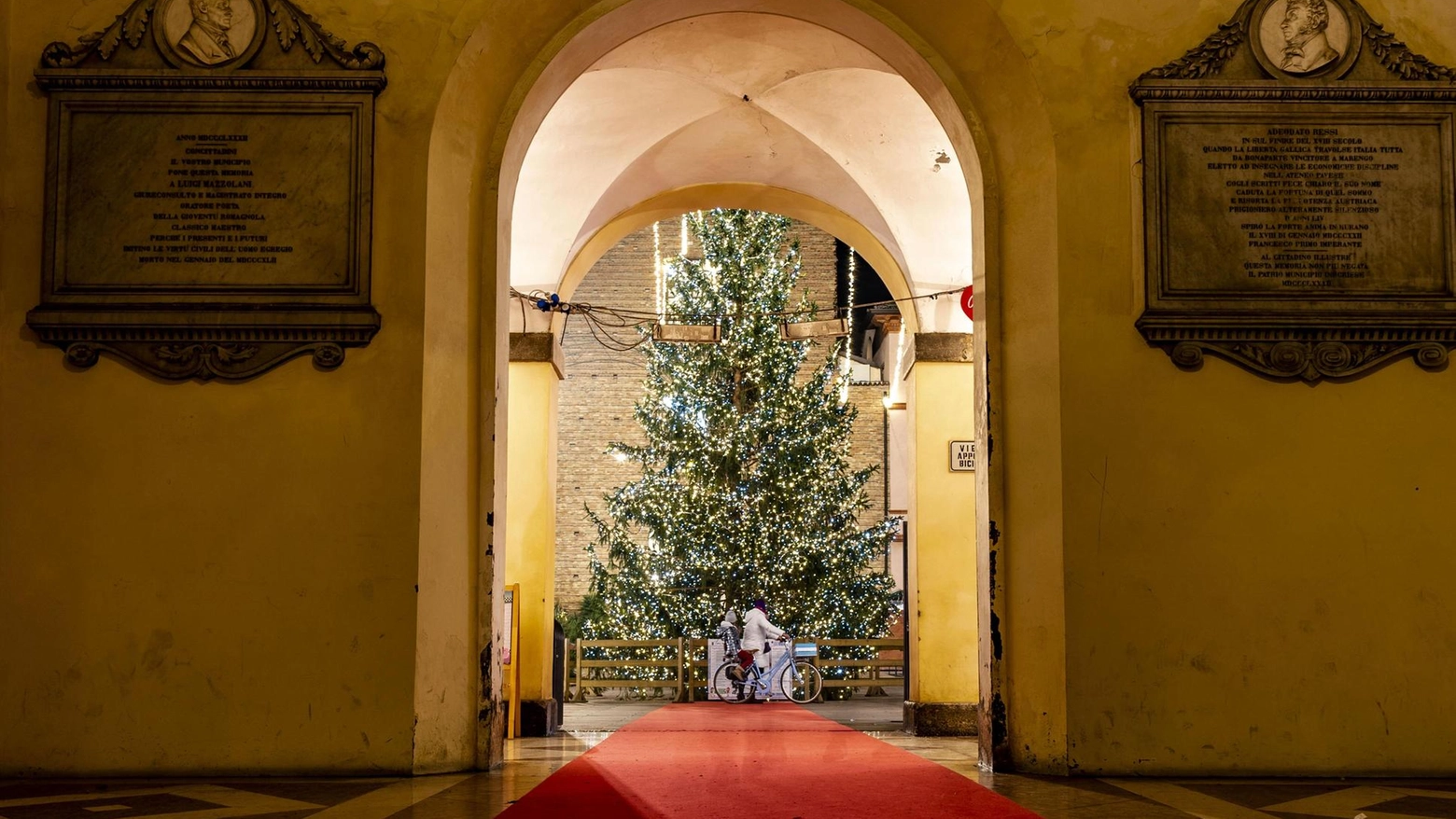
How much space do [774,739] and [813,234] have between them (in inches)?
767

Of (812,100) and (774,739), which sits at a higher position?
(812,100)

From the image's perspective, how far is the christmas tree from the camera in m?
22.0

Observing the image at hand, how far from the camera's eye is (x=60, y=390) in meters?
6.54

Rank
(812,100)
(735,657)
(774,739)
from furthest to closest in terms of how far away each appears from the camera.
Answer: (735,657), (812,100), (774,739)

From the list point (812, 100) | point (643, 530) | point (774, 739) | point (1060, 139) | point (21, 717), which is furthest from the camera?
point (643, 530)

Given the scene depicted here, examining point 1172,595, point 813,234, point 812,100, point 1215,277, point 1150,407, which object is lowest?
point 1172,595

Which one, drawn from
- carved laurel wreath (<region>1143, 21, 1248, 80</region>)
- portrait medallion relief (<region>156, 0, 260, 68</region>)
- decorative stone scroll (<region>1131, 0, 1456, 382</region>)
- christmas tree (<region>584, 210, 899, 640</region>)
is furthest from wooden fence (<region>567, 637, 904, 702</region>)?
portrait medallion relief (<region>156, 0, 260, 68</region>)

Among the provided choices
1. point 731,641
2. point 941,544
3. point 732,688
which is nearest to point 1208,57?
point 941,544

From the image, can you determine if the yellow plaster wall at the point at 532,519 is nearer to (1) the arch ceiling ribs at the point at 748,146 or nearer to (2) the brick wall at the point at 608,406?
(1) the arch ceiling ribs at the point at 748,146

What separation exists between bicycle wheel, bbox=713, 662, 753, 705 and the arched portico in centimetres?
1155

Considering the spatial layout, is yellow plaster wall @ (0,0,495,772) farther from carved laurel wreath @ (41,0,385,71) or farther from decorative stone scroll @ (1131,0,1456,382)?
decorative stone scroll @ (1131,0,1456,382)

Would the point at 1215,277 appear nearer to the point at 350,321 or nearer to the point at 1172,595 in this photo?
the point at 1172,595

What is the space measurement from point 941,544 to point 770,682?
310 inches

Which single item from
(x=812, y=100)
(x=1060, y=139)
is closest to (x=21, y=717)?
(x=1060, y=139)
